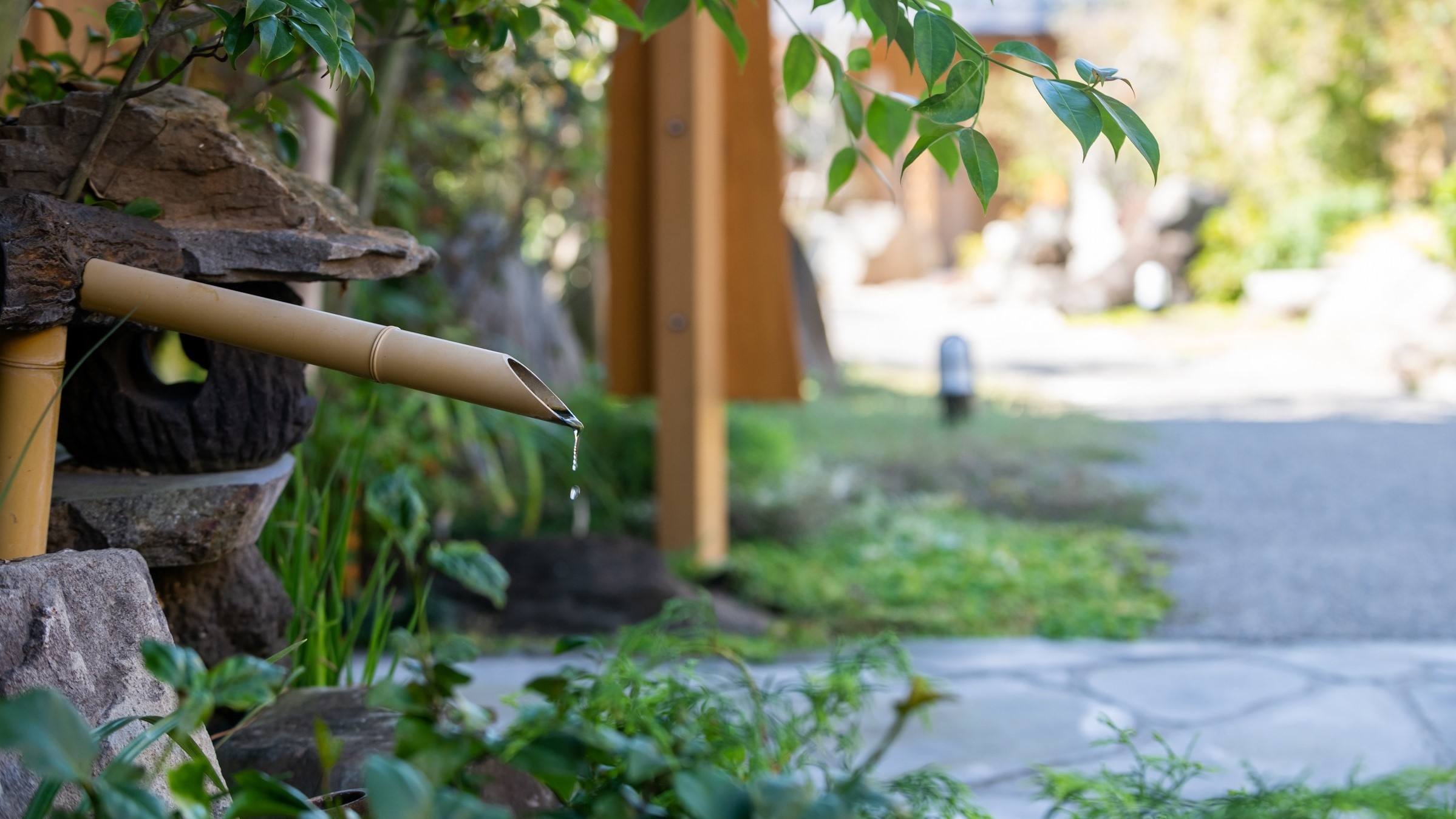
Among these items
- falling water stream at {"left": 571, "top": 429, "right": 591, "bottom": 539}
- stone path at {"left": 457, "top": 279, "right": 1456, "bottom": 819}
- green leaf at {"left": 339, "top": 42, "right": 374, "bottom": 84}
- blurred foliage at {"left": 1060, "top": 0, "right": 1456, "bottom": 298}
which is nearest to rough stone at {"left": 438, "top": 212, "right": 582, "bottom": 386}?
falling water stream at {"left": 571, "top": 429, "right": 591, "bottom": 539}

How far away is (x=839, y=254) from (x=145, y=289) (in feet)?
55.7

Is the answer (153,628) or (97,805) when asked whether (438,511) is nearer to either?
(153,628)

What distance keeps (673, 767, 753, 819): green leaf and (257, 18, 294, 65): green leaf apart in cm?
65

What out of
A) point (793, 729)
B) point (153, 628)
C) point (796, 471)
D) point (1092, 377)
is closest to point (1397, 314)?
point (1092, 377)

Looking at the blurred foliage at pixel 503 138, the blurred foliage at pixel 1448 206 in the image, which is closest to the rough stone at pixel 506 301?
the blurred foliage at pixel 503 138

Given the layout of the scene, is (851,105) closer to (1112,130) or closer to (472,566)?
(1112,130)

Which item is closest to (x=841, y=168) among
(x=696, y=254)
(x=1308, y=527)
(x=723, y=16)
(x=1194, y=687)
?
(x=723, y=16)

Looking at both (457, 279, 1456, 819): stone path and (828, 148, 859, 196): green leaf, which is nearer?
(828, 148, 859, 196): green leaf

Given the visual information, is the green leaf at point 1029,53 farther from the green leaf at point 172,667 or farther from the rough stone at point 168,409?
the rough stone at point 168,409

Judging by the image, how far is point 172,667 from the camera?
2.41 ft

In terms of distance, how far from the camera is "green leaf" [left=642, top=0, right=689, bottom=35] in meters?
1.29

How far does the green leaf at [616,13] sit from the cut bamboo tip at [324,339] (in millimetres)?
507

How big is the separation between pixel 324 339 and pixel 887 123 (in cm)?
72

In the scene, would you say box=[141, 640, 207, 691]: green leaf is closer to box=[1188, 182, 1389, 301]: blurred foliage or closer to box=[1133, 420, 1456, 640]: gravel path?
box=[1133, 420, 1456, 640]: gravel path
